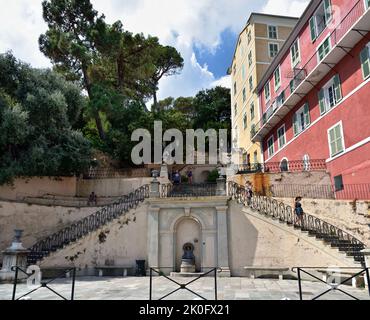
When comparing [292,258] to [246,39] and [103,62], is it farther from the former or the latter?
[103,62]

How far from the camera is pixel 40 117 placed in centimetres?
1975

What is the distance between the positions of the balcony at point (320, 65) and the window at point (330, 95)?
31.3 inches

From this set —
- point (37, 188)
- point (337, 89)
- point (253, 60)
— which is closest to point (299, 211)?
point (337, 89)

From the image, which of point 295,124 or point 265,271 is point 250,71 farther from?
point 265,271

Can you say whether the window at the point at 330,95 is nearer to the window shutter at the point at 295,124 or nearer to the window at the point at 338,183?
the window shutter at the point at 295,124

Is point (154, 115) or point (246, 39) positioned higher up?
point (246, 39)

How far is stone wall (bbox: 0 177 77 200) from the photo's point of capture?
18.5 m

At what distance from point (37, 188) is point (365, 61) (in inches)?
783

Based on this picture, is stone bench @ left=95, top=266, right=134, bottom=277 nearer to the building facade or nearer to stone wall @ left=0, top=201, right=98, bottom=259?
stone wall @ left=0, top=201, right=98, bottom=259

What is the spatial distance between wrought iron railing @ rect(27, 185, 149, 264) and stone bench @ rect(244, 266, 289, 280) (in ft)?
20.4

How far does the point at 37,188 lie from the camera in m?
19.7
